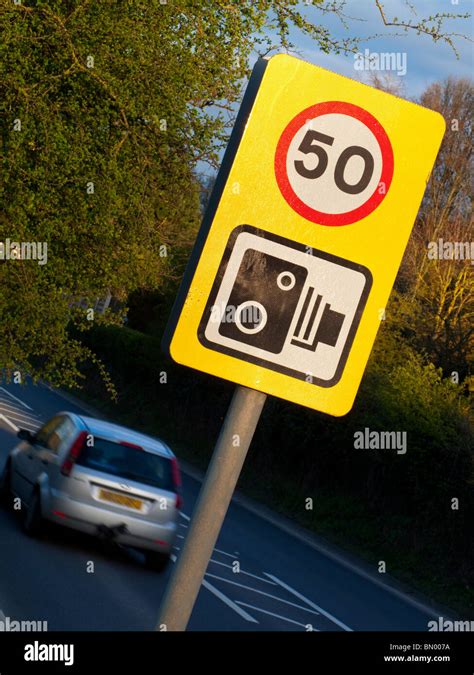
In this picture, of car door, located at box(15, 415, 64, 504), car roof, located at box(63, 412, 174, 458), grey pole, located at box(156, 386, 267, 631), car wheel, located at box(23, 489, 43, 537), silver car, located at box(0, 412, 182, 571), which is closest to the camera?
grey pole, located at box(156, 386, 267, 631)

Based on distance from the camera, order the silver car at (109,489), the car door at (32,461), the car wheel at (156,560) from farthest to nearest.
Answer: the car door at (32,461) < the car wheel at (156,560) < the silver car at (109,489)

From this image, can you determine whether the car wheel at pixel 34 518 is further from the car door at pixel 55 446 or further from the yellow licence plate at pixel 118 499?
the yellow licence plate at pixel 118 499

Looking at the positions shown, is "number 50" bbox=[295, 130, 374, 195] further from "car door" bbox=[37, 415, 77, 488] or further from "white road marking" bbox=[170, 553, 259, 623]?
"car door" bbox=[37, 415, 77, 488]

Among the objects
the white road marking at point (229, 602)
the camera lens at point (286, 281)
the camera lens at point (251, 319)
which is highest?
the camera lens at point (286, 281)

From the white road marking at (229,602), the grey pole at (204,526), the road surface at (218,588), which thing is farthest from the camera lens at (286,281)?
the white road marking at (229,602)

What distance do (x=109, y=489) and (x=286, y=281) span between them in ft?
35.6

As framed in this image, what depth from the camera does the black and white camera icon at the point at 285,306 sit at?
9.54 feet

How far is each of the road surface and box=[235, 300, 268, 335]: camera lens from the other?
5656mm

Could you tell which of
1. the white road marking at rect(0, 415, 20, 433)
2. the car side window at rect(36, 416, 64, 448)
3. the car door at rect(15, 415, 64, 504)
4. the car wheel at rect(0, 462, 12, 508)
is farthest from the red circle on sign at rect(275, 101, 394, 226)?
the white road marking at rect(0, 415, 20, 433)

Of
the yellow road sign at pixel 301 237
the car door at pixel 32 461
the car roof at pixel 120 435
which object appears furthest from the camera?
the car door at pixel 32 461

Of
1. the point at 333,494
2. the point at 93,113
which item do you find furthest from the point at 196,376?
the point at 93,113

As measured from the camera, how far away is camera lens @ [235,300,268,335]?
9.62ft

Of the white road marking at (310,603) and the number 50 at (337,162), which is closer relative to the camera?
the number 50 at (337,162)
